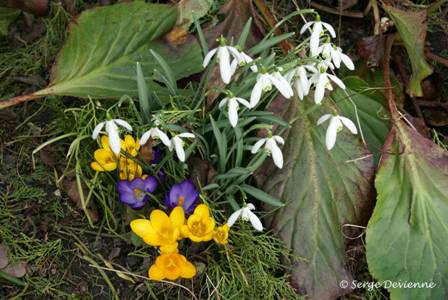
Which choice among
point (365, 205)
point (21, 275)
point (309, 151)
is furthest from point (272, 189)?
point (21, 275)

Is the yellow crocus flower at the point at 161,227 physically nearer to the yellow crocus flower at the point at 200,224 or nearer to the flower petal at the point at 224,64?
the yellow crocus flower at the point at 200,224

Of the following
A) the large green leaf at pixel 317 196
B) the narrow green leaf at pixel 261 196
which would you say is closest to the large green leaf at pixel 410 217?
the large green leaf at pixel 317 196

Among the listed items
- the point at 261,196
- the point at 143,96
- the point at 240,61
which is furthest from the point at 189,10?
the point at 261,196

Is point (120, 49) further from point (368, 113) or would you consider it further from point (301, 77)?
point (368, 113)

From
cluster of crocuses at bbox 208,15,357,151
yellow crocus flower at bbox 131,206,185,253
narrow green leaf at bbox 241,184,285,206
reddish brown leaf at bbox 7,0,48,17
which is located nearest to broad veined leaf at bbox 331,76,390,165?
cluster of crocuses at bbox 208,15,357,151

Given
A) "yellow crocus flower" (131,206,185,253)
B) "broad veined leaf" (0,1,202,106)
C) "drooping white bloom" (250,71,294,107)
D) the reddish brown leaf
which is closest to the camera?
"drooping white bloom" (250,71,294,107)

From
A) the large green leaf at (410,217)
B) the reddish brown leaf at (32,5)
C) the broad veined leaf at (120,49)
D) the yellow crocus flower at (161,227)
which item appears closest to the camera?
the yellow crocus flower at (161,227)

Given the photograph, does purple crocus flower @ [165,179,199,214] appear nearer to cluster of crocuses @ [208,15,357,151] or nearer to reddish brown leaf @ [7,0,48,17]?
cluster of crocuses @ [208,15,357,151]
